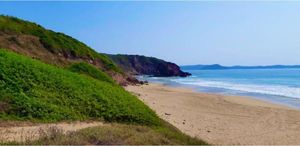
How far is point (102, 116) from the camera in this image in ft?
51.2

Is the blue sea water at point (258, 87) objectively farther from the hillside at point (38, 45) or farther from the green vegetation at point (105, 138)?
the green vegetation at point (105, 138)

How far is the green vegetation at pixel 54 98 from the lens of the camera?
47.4 ft

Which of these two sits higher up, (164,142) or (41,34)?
(41,34)

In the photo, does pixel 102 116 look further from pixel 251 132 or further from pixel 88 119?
pixel 251 132

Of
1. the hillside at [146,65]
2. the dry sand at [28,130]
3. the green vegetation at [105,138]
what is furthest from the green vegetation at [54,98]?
the hillside at [146,65]

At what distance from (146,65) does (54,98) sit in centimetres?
12118

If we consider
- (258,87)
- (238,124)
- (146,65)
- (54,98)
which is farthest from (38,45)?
(146,65)

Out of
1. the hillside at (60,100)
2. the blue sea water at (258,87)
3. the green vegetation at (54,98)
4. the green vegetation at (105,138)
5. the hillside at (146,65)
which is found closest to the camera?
the green vegetation at (105,138)

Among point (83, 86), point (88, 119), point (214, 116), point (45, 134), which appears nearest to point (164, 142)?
point (45, 134)

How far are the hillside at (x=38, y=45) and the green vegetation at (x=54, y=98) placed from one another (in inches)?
496

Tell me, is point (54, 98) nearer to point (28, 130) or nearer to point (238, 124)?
point (28, 130)

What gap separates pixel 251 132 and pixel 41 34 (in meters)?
25.6

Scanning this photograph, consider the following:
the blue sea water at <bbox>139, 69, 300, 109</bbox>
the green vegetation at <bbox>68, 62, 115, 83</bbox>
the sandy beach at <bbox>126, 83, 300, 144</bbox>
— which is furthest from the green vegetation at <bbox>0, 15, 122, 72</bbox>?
the blue sea water at <bbox>139, 69, 300, 109</bbox>

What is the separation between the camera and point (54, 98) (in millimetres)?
15656
